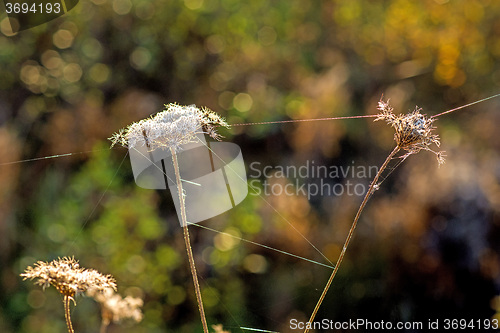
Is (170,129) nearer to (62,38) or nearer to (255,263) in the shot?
(255,263)

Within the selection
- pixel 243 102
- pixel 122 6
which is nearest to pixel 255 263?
pixel 243 102

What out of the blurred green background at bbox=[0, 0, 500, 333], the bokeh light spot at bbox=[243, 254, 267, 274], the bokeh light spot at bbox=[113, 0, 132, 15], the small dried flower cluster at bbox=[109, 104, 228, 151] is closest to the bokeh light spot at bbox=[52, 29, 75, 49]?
the blurred green background at bbox=[0, 0, 500, 333]

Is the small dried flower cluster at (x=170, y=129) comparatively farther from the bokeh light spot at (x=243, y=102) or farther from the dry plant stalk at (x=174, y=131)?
the bokeh light spot at (x=243, y=102)

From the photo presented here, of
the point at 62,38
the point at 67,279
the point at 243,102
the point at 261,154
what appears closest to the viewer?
the point at 67,279

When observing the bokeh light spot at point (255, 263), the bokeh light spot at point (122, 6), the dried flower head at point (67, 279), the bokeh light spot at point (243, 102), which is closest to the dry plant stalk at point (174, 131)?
the dried flower head at point (67, 279)

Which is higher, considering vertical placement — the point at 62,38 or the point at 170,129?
the point at 62,38

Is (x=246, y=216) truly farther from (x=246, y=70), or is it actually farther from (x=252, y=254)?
(x=246, y=70)

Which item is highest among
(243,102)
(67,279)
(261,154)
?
(243,102)

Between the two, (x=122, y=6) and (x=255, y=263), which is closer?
(x=255, y=263)

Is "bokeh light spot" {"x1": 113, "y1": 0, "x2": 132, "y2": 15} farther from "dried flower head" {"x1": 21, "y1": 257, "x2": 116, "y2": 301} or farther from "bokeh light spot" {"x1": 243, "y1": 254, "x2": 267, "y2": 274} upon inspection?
"dried flower head" {"x1": 21, "y1": 257, "x2": 116, "y2": 301}
